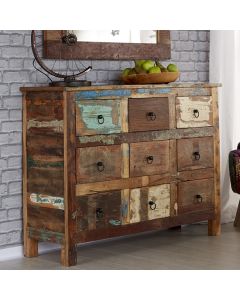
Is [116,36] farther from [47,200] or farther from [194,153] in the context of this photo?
[47,200]

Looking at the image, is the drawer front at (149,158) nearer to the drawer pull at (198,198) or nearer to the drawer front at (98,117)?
the drawer front at (98,117)

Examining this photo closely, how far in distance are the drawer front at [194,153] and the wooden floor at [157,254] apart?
46 centimetres

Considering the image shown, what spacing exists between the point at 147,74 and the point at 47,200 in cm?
90

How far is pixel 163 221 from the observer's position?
11.0ft

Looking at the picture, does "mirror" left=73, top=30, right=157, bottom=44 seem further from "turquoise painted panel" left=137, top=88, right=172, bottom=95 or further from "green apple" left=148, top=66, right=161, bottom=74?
"turquoise painted panel" left=137, top=88, right=172, bottom=95

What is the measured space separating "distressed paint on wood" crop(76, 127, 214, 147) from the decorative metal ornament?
295 mm

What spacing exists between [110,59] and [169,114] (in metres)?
0.52

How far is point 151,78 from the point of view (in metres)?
3.29

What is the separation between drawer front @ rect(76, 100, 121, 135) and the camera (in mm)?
2883

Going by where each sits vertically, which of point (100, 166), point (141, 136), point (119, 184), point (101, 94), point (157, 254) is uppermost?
point (101, 94)

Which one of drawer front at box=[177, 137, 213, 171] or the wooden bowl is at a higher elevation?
the wooden bowl

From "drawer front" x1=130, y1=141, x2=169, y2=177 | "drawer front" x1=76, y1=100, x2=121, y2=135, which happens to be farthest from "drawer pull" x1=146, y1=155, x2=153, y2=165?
"drawer front" x1=76, y1=100, x2=121, y2=135

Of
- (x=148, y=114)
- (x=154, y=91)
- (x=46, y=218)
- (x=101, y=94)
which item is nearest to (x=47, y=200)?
(x=46, y=218)
